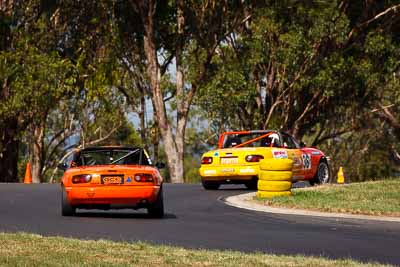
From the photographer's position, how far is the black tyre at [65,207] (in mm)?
17914

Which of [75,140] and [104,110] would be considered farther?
[75,140]

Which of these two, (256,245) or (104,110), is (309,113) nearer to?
(104,110)

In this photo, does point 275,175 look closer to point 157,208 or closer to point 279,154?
point 279,154

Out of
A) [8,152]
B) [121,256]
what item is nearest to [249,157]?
[121,256]

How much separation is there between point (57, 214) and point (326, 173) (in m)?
11.3

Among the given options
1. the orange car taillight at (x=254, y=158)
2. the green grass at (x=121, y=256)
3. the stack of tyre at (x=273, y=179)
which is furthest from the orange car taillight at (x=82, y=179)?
the orange car taillight at (x=254, y=158)

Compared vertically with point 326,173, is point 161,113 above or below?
above

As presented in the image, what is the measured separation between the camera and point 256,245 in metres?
13.7

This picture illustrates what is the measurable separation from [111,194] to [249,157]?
8.67m

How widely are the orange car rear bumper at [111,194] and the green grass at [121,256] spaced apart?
4643 mm

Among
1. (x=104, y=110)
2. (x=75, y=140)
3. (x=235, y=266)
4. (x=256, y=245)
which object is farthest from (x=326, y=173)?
(x=75, y=140)

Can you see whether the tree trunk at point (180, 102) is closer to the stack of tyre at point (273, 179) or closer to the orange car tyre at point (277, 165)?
the stack of tyre at point (273, 179)

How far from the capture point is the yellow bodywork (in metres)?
25.9

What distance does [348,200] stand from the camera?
71.4ft
